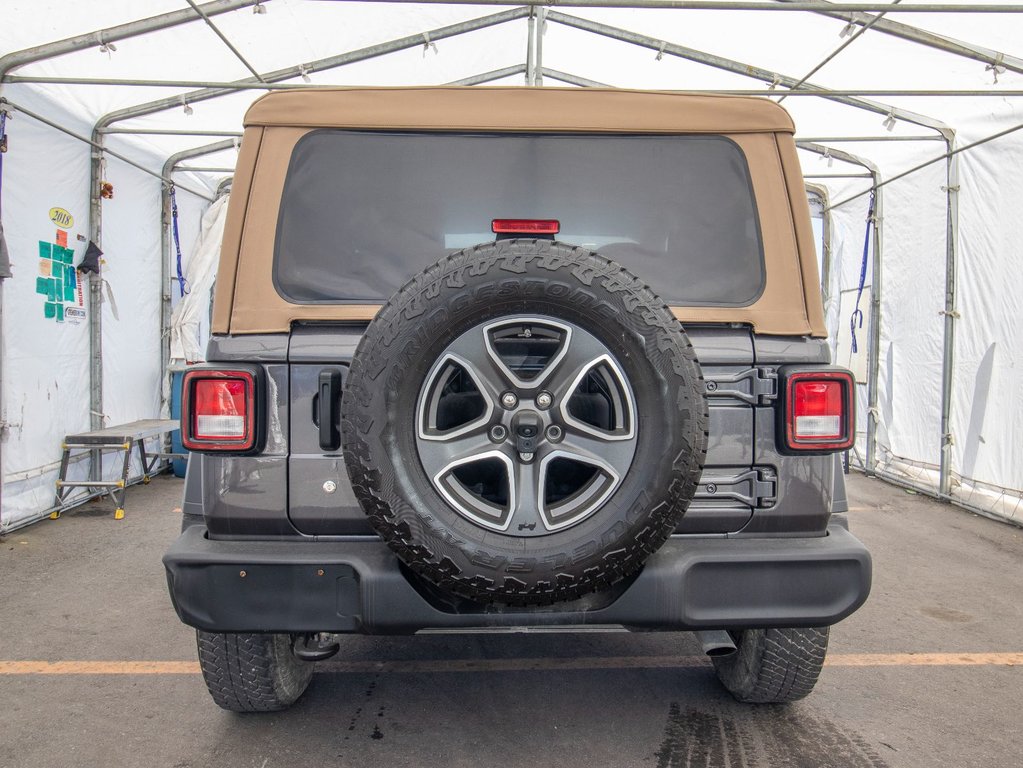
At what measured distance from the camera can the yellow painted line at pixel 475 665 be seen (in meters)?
3.26

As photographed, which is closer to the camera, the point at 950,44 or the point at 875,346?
the point at 950,44

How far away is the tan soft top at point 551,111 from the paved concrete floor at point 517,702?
2085 mm

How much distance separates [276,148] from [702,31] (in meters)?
5.25

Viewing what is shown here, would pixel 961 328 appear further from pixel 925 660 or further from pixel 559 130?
pixel 559 130

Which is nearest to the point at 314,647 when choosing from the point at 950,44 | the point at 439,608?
the point at 439,608

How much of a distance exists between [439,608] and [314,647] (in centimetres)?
78

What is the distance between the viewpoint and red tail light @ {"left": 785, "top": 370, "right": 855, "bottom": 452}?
216 centimetres

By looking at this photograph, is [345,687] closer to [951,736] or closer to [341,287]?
[341,287]

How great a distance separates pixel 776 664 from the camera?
266 centimetres

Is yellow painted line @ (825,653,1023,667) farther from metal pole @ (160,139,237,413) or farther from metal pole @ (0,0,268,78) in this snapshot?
metal pole @ (160,139,237,413)

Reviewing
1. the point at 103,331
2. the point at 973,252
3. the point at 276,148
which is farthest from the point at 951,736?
the point at 103,331

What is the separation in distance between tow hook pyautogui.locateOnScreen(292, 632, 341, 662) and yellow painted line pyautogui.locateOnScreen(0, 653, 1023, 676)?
0.68 m

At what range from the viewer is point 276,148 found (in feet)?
7.59

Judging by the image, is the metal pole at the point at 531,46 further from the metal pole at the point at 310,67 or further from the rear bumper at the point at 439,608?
the rear bumper at the point at 439,608
